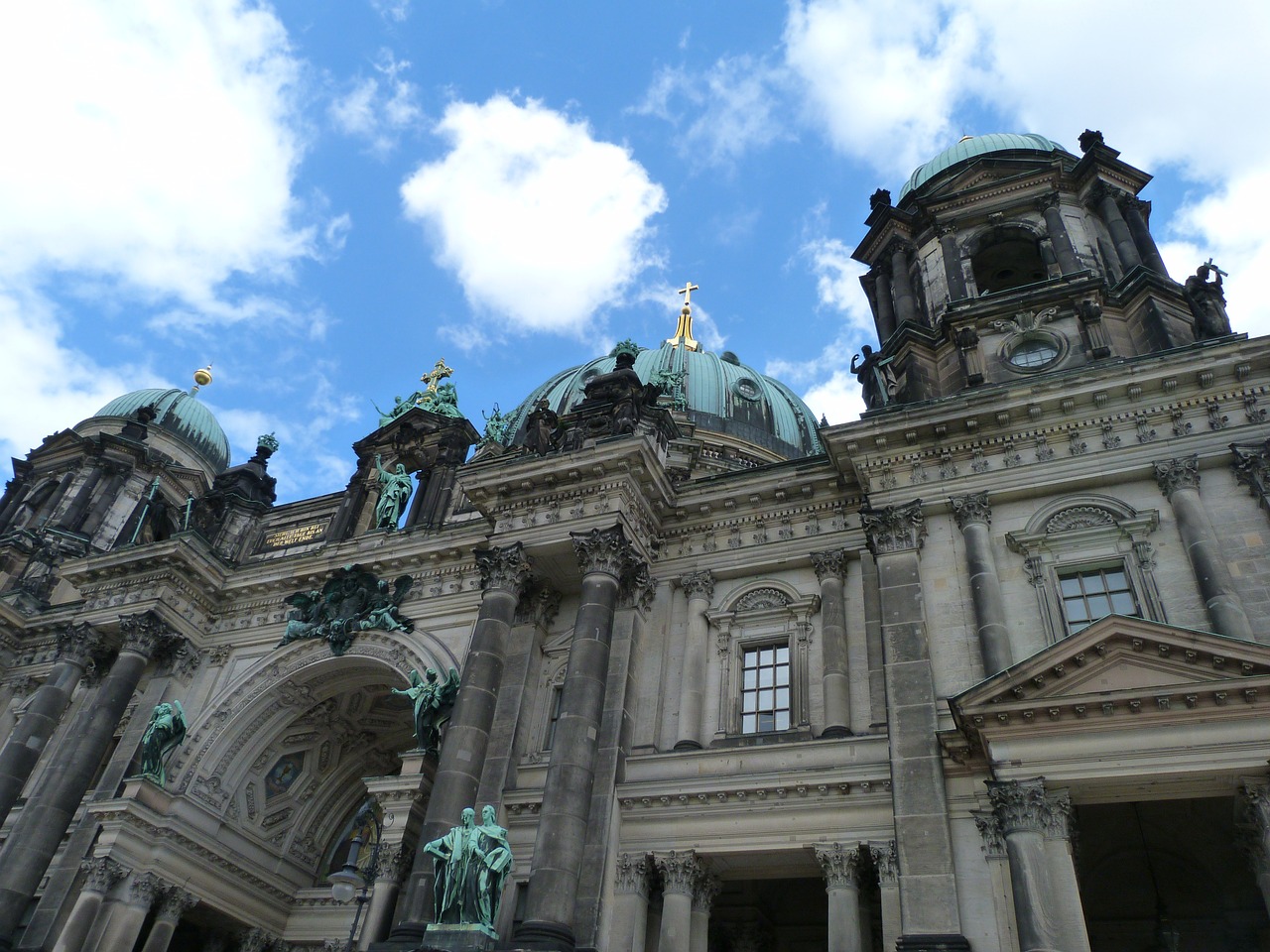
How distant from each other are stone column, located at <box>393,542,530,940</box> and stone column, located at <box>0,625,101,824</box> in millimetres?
12963

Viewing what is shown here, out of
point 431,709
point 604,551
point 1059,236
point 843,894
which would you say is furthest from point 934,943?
point 1059,236

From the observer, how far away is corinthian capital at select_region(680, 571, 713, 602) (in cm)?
2298

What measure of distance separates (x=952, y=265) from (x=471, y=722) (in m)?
17.3

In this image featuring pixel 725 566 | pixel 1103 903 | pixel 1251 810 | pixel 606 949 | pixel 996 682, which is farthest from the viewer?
pixel 725 566

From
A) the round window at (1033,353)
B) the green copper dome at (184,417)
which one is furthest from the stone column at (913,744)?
the green copper dome at (184,417)

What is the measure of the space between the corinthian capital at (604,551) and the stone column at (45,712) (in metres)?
15.9

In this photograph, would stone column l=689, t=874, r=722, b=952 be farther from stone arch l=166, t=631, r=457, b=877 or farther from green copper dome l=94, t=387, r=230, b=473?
green copper dome l=94, t=387, r=230, b=473

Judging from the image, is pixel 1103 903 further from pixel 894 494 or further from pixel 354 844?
pixel 354 844

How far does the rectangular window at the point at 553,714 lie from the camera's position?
2222 centimetres

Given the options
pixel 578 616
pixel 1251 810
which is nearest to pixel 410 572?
pixel 578 616

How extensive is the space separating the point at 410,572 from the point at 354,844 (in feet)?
30.2

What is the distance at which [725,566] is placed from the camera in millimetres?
23250

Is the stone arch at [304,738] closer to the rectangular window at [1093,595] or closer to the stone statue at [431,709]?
the stone statue at [431,709]

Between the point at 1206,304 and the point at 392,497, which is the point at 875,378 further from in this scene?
the point at 392,497
